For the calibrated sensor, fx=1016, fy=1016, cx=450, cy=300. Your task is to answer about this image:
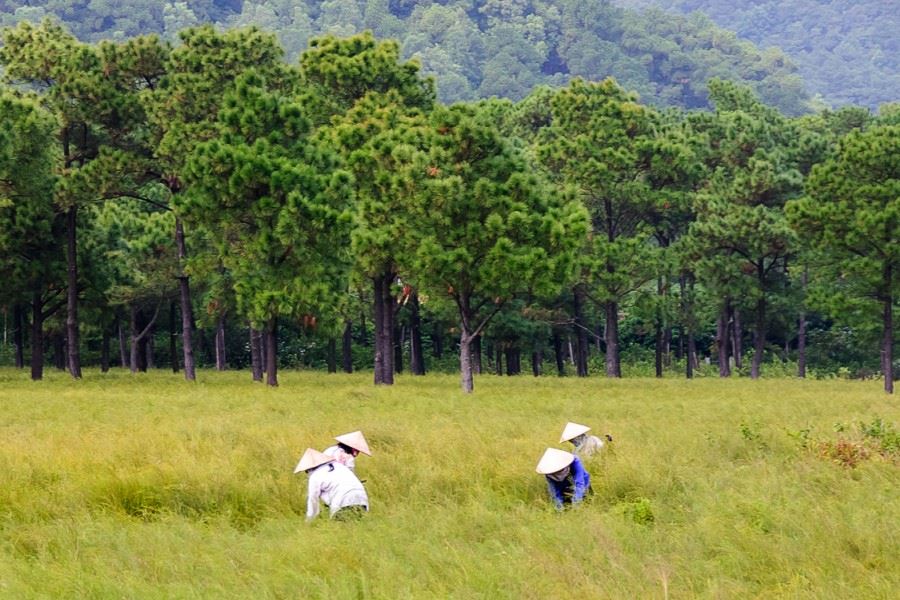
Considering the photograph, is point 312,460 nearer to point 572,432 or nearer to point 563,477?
point 563,477

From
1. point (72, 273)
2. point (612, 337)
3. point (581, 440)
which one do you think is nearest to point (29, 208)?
point (72, 273)

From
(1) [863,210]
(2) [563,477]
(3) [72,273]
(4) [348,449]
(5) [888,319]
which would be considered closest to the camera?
(2) [563,477]

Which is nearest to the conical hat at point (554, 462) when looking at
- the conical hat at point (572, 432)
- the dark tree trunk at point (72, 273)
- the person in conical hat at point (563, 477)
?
the person in conical hat at point (563, 477)

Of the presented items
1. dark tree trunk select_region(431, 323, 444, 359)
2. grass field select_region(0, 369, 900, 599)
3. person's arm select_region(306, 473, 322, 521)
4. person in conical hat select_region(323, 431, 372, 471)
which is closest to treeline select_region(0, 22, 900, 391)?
grass field select_region(0, 369, 900, 599)

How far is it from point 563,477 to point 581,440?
252 cm

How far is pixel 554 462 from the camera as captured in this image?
11.3m

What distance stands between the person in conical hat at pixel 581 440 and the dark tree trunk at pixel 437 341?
4484 centimetres

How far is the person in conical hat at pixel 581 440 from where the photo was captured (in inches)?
523

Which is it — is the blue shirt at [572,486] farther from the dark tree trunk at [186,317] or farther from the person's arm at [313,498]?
the dark tree trunk at [186,317]

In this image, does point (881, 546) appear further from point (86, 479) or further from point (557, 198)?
point (557, 198)

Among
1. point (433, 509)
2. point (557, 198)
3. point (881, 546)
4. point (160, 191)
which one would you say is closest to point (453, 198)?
point (557, 198)

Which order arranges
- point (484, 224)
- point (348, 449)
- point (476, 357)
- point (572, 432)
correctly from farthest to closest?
point (476, 357) < point (484, 224) < point (572, 432) < point (348, 449)

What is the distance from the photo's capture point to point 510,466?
13195 millimetres

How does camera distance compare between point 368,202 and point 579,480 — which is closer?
point 579,480
